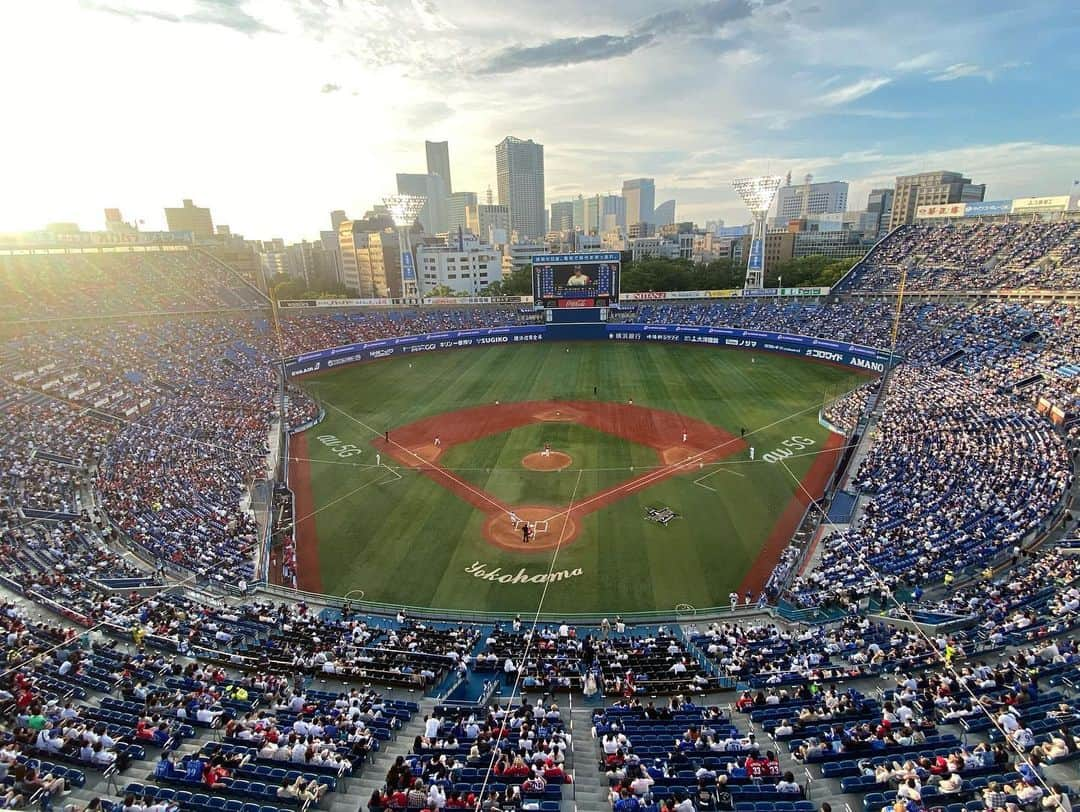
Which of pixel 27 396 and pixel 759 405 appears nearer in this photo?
pixel 27 396

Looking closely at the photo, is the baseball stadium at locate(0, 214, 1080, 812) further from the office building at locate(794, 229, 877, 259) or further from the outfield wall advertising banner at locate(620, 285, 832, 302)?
the office building at locate(794, 229, 877, 259)

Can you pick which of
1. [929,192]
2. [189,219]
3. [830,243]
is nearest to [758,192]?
[830,243]

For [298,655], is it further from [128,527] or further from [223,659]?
[128,527]

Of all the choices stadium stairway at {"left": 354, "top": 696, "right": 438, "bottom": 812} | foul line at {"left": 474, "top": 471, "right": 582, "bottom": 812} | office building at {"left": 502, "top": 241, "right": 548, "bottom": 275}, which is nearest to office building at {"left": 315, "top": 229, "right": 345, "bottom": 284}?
office building at {"left": 502, "top": 241, "right": 548, "bottom": 275}

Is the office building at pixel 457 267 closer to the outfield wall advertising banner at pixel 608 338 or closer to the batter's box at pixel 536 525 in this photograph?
the outfield wall advertising banner at pixel 608 338

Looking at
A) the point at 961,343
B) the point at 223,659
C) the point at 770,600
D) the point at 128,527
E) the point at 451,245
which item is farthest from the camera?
the point at 451,245

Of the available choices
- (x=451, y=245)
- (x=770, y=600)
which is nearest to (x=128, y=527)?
(x=770, y=600)

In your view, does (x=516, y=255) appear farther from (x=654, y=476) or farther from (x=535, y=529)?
(x=535, y=529)
